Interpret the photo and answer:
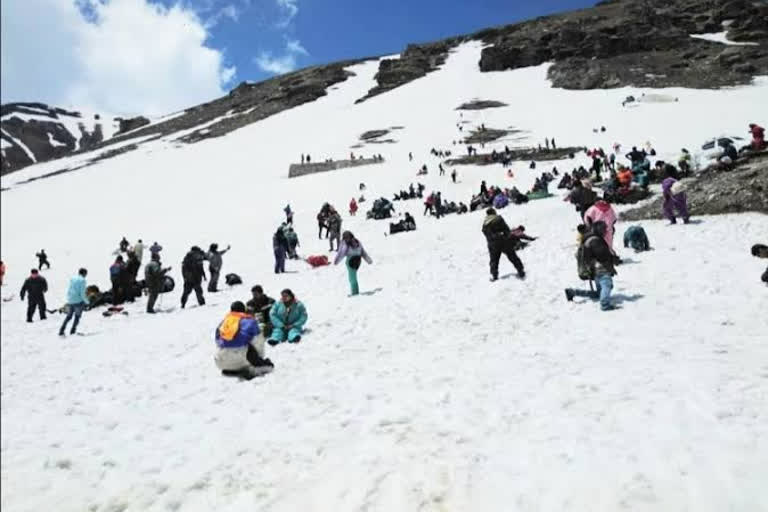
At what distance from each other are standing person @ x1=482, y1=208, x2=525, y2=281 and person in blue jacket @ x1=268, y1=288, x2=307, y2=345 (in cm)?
510

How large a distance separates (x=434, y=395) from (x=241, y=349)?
11.2 feet

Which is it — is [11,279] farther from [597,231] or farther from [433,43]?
[433,43]

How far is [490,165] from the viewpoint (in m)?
43.3

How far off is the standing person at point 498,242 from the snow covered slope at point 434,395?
39 cm

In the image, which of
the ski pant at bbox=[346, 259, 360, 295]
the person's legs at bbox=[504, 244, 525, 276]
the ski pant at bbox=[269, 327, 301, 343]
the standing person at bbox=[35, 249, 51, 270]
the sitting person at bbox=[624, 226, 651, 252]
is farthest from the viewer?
the standing person at bbox=[35, 249, 51, 270]

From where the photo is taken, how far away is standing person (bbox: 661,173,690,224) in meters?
15.9

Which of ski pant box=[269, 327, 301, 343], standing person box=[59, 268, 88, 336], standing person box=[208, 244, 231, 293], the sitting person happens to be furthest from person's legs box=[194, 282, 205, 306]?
the sitting person

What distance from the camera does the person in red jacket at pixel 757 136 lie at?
17714 mm

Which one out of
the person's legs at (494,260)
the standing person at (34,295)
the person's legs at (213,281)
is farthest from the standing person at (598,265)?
the standing person at (34,295)

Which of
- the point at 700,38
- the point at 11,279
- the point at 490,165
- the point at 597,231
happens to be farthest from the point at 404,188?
the point at 700,38

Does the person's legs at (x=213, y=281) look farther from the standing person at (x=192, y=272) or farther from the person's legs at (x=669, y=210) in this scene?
the person's legs at (x=669, y=210)

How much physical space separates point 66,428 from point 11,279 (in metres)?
24.8

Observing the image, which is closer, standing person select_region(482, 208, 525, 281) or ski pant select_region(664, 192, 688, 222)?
standing person select_region(482, 208, 525, 281)

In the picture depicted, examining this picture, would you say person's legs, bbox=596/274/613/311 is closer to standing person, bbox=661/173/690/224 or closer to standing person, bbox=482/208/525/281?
standing person, bbox=482/208/525/281
